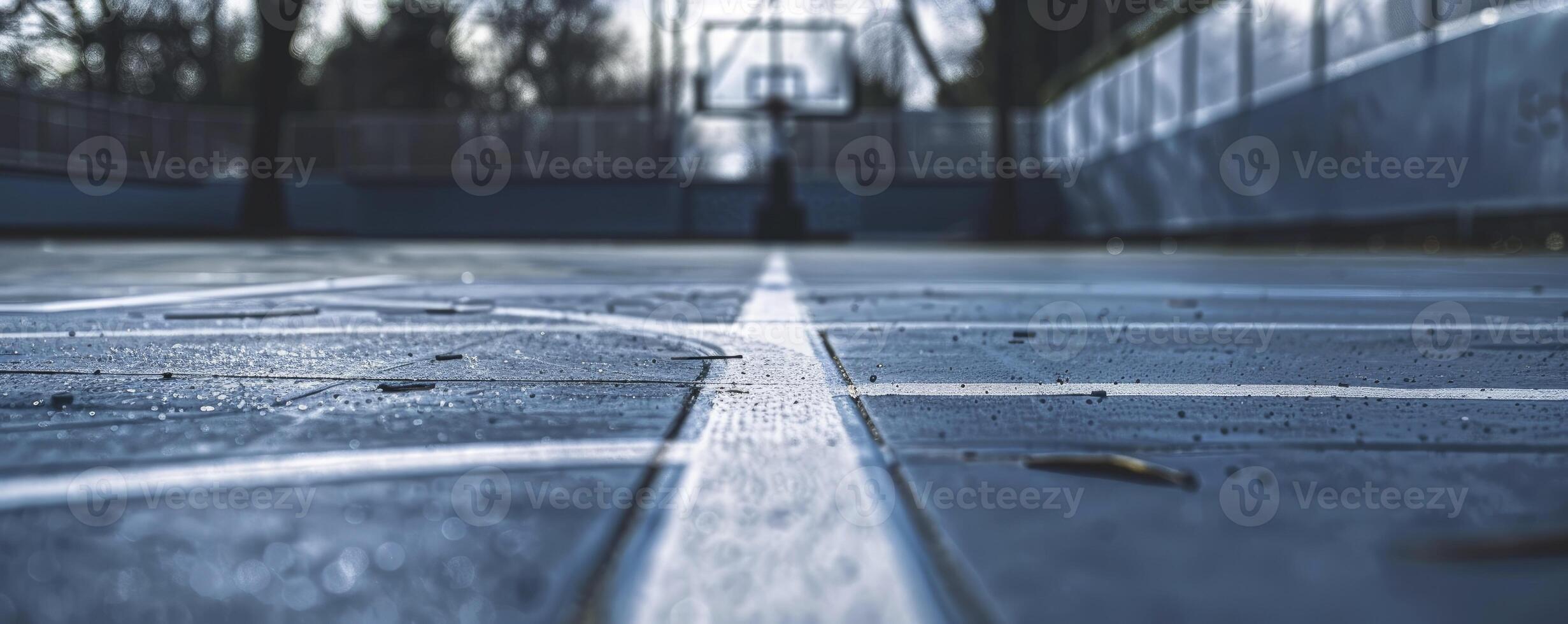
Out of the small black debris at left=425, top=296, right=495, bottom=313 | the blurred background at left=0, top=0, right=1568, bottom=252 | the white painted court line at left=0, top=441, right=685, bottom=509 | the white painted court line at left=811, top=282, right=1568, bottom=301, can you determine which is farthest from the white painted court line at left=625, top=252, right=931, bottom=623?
the blurred background at left=0, top=0, right=1568, bottom=252

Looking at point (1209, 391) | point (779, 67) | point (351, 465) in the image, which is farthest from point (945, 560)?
point (779, 67)

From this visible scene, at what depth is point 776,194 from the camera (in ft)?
77.9

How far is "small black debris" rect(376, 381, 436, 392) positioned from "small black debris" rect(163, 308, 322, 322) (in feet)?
6.40

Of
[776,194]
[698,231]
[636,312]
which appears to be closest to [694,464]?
[636,312]

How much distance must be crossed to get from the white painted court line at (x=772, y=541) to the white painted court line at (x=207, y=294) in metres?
3.44

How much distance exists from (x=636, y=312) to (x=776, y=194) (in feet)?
64.5

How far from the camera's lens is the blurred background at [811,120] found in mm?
12914

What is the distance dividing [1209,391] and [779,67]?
2137cm

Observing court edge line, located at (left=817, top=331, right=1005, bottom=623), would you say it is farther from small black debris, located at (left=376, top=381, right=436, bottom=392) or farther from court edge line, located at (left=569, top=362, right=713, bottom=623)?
small black debris, located at (left=376, top=381, right=436, bottom=392)

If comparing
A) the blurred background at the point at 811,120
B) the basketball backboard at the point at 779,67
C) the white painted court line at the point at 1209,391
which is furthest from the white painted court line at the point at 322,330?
the basketball backboard at the point at 779,67

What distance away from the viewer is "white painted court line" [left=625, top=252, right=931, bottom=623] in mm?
987

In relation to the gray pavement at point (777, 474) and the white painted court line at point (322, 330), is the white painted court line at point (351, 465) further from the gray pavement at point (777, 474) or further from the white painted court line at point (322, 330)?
the white painted court line at point (322, 330)

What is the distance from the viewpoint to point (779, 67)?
23.0 meters

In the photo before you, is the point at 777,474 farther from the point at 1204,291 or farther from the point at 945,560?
the point at 1204,291
